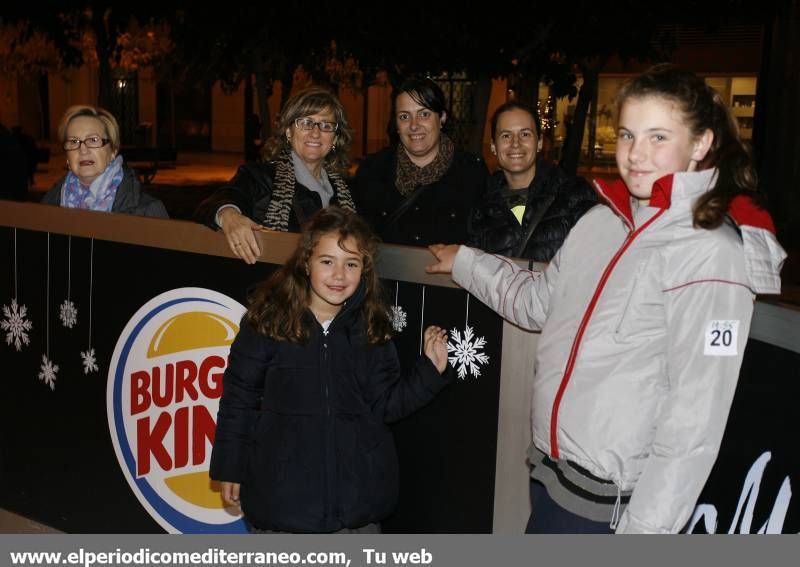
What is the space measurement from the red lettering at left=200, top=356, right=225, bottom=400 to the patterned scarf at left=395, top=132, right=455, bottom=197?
1047 millimetres

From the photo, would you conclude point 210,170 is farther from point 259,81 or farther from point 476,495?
point 476,495

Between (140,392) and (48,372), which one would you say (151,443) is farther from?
(48,372)

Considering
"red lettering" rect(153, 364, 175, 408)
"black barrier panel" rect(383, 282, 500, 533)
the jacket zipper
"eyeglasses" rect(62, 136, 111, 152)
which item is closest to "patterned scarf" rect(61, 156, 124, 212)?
"eyeglasses" rect(62, 136, 111, 152)

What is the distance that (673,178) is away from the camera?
2.22 m

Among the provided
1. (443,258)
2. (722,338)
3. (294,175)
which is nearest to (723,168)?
(722,338)

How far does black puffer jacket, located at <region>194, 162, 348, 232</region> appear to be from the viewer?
144 inches

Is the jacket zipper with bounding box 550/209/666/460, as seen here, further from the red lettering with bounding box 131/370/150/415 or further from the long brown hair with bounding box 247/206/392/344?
the red lettering with bounding box 131/370/150/415

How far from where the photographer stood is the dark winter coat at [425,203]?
3980mm

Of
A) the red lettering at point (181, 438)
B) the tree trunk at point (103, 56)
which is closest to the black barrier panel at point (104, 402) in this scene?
the red lettering at point (181, 438)

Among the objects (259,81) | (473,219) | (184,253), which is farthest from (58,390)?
(259,81)

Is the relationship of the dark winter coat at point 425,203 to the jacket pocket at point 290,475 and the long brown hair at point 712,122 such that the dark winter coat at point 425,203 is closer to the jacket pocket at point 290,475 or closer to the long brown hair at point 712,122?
the jacket pocket at point 290,475

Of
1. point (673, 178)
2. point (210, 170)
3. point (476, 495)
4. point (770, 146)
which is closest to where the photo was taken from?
point (673, 178)

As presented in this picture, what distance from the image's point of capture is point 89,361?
162 inches

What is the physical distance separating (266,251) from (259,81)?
1462cm
